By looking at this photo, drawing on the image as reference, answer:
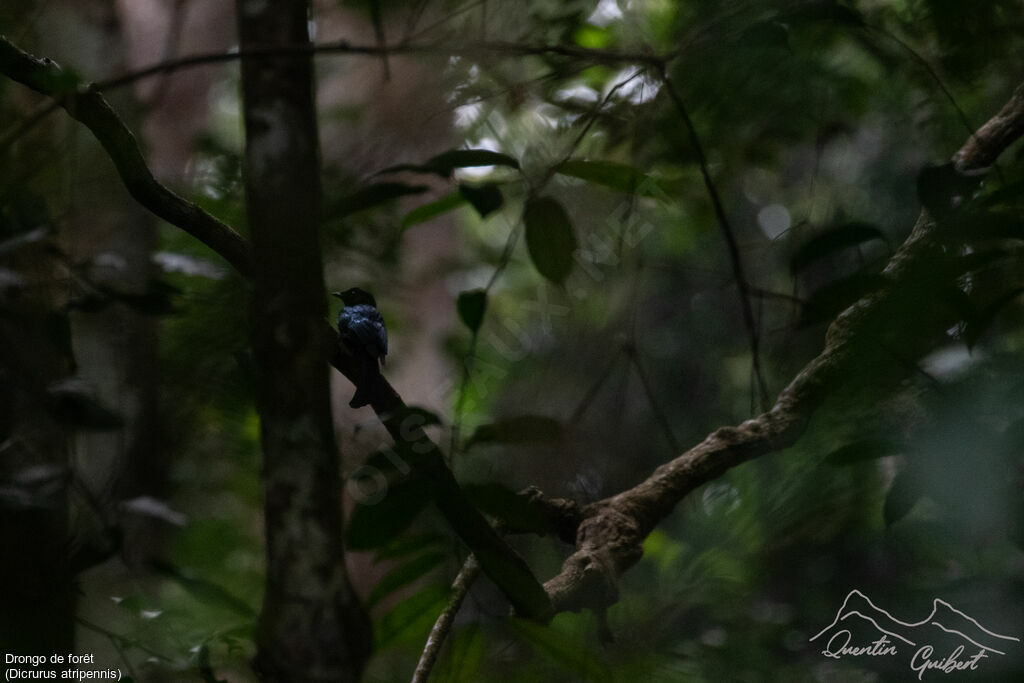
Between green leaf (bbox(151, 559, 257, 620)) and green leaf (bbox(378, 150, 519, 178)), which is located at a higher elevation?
green leaf (bbox(378, 150, 519, 178))

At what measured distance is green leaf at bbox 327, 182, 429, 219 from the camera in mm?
927

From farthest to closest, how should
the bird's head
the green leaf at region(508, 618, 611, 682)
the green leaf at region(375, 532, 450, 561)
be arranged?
1. the bird's head
2. the green leaf at region(375, 532, 450, 561)
3. the green leaf at region(508, 618, 611, 682)

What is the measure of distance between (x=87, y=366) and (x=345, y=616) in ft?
4.76

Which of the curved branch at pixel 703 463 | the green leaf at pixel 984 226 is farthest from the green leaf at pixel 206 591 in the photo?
the green leaf at pixel 984 226

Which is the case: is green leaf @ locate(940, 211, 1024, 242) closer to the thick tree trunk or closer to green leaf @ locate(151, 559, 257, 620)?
the thick tree trunk

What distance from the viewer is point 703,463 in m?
1.27

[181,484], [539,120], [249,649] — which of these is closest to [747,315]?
[539,120]

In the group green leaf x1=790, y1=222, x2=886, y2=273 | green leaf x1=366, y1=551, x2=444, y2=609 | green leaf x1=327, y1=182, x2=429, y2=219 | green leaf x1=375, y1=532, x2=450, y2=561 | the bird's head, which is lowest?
green leaf x1=366, y1=551, x2=444, y2=609

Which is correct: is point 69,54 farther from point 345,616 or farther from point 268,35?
point 345,616

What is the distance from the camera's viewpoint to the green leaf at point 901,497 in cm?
96

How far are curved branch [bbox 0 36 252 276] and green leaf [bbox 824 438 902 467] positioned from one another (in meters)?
0.69

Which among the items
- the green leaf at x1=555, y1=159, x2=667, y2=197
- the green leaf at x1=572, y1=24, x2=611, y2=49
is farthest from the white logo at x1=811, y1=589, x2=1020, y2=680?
the green leaf at x1=572, y1=24, x2=611, y2=49

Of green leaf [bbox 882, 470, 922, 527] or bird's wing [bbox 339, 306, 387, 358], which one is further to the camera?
bird's wing [bbox 339, 306, 387, 358]

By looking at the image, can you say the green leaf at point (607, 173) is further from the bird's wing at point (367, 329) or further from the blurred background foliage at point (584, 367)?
the bird's wing at point (367, 329)
